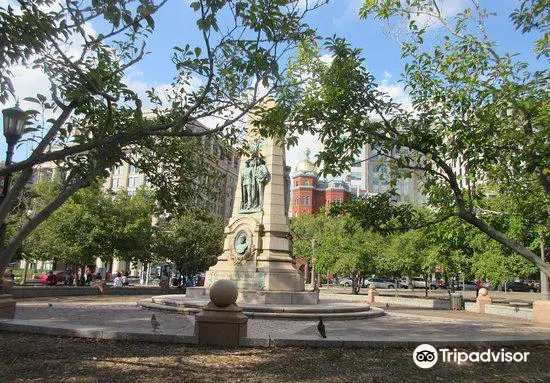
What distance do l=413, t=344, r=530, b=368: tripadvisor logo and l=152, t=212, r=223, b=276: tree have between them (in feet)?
106

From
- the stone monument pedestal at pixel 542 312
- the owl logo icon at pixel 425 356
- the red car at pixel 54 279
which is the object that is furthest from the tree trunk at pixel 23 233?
the red car at pixel 54 279

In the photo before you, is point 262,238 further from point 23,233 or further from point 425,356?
point 23,233

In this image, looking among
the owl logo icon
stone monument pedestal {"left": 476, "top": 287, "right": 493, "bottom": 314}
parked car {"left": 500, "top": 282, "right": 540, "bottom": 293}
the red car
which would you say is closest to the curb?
the owl logo icon

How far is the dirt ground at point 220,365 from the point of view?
6.69m

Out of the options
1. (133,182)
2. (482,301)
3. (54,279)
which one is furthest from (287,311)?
(133,182)

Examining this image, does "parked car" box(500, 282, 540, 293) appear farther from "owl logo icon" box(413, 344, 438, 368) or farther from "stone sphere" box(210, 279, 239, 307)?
"stone sphere" box(210, 279, 239, 307)

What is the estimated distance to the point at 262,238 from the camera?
18734mm

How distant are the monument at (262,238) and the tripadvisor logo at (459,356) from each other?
865 cm

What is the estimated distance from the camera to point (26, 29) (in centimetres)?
668

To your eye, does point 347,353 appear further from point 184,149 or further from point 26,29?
point 26,29

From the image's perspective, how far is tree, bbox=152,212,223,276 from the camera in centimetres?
3987

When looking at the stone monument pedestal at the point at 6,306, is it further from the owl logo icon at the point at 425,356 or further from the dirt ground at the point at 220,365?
the owl logo icon at the point at 425,356

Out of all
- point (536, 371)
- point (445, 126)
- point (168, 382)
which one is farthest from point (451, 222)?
point (168, 382)

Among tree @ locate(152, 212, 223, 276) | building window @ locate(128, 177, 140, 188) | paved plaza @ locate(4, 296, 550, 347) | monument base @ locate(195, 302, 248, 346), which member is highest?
building window @ locate(128, 177, 140, 188)
